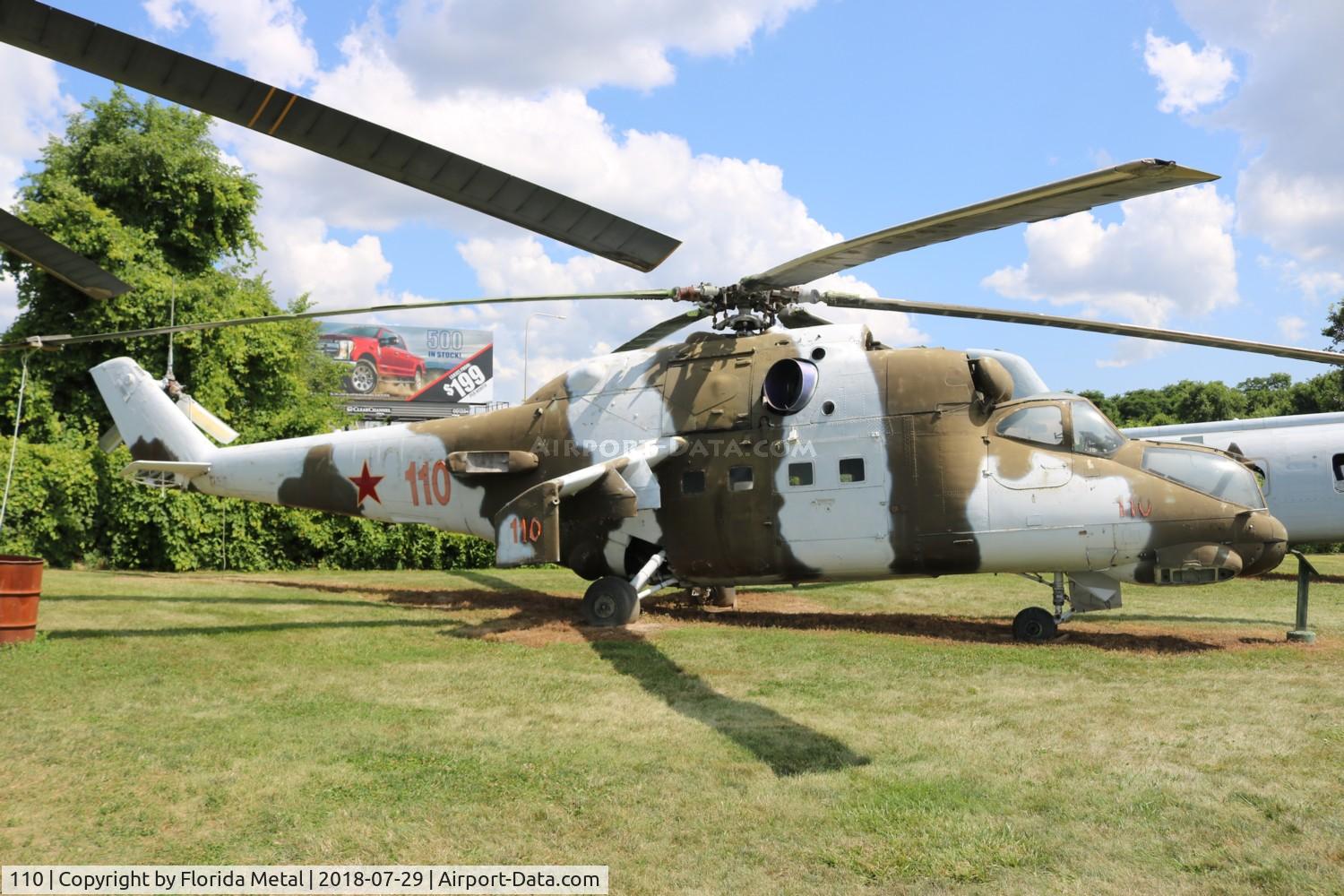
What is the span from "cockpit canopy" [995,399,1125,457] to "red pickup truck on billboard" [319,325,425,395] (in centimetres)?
8028

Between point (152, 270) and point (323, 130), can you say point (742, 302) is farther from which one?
point (152, 270)

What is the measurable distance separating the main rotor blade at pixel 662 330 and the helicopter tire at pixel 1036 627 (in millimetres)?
5869

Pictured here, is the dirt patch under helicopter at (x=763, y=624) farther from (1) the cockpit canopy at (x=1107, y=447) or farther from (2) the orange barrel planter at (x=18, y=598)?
(2) the orange barrel planter at (x=18, y=598)

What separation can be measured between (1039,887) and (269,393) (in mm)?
28034

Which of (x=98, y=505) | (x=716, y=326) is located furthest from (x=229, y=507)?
(x=716, y=326)

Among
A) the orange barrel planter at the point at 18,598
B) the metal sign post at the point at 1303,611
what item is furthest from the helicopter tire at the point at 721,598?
the orange barrel planter at the point at 18,598

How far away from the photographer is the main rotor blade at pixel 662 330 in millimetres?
12906

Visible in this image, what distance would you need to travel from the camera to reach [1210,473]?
11328 millimetres

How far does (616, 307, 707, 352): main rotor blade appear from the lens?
1291cm

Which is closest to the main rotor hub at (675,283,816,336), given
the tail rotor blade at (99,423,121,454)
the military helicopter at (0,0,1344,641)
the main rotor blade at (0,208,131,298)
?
the military helicopter at (0,0,1344,641)

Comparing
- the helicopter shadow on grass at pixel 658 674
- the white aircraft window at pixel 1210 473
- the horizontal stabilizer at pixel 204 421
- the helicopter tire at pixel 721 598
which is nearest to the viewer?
the helicopter shadow on grass at pixel 658 674

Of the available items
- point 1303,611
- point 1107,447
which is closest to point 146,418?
point 1107,447

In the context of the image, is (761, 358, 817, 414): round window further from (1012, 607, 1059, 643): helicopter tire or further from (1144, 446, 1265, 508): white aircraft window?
(1144, 446, 1265, 508): white aircraft window

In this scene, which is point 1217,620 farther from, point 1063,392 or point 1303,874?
point 1303,874
